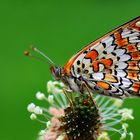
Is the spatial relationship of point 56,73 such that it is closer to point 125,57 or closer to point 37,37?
point 125,57

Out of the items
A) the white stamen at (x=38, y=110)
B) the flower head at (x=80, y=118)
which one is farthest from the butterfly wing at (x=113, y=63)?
the white stamen at (x=38, y=110)

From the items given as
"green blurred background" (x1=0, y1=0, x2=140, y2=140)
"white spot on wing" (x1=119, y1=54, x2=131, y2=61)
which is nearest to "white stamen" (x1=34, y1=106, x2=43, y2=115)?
"white spot on wing" (x1=119, y1=54, x2=131, y2=61)

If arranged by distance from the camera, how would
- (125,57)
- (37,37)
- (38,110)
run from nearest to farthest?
1. (38,110)
2. (125,57)
3. (37,37)

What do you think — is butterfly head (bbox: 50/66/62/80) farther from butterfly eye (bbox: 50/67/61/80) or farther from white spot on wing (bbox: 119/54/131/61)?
white spot on wing (bbox: 119/54/131/61)

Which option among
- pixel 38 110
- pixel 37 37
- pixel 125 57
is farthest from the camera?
pixel 37 37

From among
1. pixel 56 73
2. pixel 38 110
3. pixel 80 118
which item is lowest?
pixel 80 118

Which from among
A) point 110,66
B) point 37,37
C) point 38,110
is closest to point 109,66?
point 110,66

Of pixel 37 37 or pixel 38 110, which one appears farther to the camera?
pixel 37 37

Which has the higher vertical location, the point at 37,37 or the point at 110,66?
the point at 37,37
